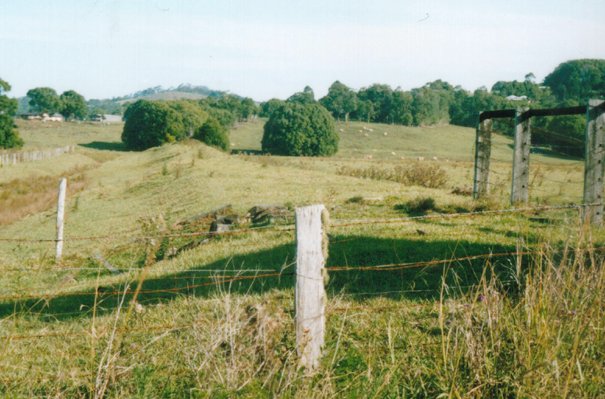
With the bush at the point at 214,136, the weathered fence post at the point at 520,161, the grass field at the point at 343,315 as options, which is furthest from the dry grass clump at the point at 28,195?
the bush at the point at 214,136

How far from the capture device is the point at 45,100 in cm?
13362

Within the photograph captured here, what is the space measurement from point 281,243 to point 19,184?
1273 inches

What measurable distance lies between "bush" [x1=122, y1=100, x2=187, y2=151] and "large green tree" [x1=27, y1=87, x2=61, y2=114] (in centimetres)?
6290

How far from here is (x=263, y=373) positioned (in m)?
3.72

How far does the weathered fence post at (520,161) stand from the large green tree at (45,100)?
5373 inches

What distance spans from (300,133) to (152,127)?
21386mm

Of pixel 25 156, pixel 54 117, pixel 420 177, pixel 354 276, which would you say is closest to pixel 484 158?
pixel 354 276

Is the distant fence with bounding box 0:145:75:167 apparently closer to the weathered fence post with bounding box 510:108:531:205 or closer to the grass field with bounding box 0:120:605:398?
the grass field with bounding box 0:120:605:398

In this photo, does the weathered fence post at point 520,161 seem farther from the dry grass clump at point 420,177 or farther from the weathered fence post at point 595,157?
the dry grass clump at point 420,177

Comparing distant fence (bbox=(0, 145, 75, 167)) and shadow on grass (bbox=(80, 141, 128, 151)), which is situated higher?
shadow on grass (bbox=(80, 141, 128, 151))

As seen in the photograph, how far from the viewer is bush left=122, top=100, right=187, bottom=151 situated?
254 feet

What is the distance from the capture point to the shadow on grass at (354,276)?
6.51 metres

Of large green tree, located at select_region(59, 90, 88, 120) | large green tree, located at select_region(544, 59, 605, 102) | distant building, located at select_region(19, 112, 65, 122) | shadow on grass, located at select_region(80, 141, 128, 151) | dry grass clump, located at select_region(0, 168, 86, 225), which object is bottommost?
dry grass clump, located at select_region(0, 168, 86, 225)

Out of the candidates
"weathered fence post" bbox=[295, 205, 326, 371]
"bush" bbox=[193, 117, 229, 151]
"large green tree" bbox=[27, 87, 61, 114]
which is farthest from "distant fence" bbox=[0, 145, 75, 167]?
"large green tree" bbox=[27, 87, 61, 114]
